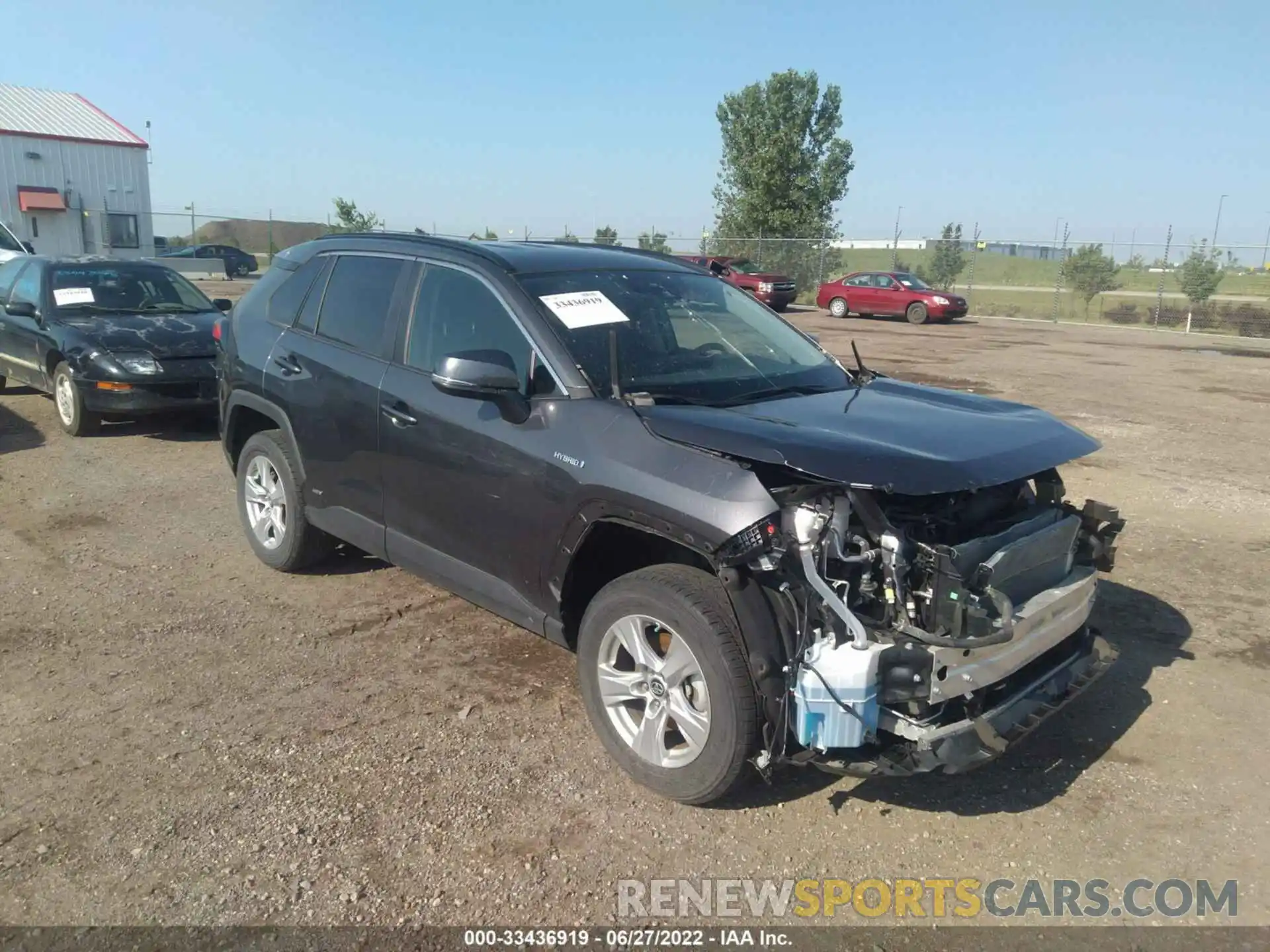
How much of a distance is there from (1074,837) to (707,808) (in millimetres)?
1263

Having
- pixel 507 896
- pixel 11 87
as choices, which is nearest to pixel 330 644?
pixel 507 896

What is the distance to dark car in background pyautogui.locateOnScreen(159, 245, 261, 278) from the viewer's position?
38.0 m

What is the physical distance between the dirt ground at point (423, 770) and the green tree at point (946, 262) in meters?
32.7

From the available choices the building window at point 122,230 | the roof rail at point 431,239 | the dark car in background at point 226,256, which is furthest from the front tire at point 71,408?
the dark car in background at point 226,256

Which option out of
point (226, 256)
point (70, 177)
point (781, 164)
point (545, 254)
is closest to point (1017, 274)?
point (781, 164)

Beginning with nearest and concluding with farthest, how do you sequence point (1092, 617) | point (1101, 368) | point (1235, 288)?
point (1092, 617) < point (1101, 368) < point (1235, 288)

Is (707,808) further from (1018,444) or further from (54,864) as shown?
(54,864)

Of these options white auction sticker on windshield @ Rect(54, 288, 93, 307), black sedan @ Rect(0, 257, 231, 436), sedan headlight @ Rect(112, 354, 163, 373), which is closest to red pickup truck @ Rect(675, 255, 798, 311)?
black sedan @ Rect(0, 257, 231, 436)

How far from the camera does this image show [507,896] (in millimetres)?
2893

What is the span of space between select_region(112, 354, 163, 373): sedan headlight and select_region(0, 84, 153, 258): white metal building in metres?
28.8

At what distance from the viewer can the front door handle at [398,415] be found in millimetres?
4180

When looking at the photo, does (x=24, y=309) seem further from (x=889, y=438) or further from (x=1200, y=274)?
(x=1200, y=274)

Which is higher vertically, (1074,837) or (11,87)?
(11,87)

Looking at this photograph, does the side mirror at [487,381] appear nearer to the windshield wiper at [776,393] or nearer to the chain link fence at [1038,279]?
the windshield wiper at [776,393]
